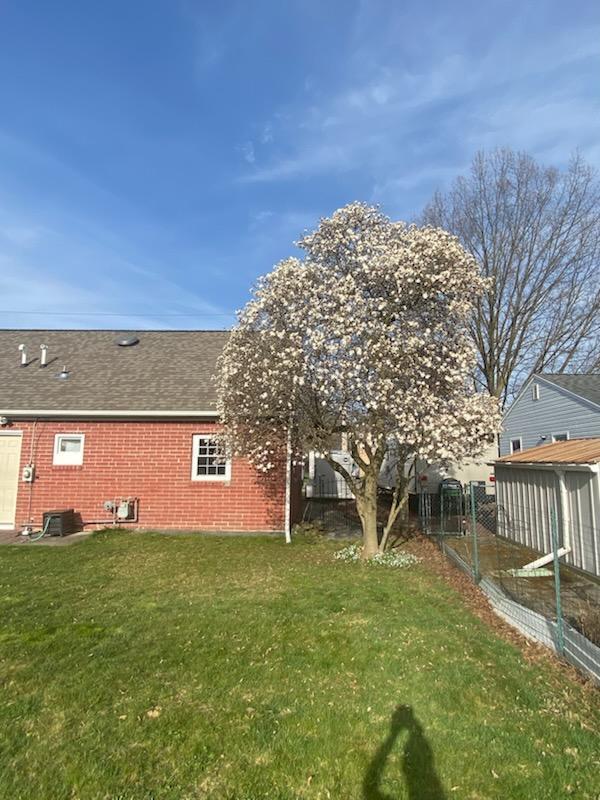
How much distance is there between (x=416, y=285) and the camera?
352 inches

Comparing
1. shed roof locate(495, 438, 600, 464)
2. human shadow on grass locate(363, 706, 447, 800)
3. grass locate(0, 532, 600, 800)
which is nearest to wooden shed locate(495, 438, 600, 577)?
shed roof locate(495, 438, 600, 464)

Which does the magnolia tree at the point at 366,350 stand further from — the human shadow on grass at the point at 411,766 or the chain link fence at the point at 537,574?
the human shadow on grass at the point at 411,766

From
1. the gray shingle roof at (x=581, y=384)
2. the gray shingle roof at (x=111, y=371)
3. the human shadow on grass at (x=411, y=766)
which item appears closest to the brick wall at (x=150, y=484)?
the gray shingle roof at (x=111, y=371)

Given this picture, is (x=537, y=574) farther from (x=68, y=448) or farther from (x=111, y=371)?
(x=111, y=371)

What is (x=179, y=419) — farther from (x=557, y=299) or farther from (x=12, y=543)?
(x=557, y=299)

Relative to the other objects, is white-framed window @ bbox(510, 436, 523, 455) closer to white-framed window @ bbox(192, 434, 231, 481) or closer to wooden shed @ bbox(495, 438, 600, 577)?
wooden shed @ bbox(495, 438, 600, 577)

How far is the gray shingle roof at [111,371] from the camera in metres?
12.5

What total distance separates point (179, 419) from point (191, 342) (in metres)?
4.29

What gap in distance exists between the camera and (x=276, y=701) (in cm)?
405

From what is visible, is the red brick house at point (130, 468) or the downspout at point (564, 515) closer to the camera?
the downspout at point (564, 515)

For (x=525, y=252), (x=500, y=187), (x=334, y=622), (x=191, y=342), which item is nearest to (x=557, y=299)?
(x=525, y=252)

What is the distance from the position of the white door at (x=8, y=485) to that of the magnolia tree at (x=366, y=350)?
6.43 m

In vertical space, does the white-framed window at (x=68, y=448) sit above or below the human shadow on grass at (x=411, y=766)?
above

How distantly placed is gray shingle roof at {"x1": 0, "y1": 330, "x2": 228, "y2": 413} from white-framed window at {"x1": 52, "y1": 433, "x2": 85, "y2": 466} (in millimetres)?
754
